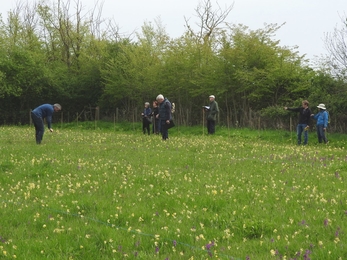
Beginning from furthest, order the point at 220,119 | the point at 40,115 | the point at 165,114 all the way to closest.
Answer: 1. the point at 220,119
2. the point at 165,114
3. the point at 40,115

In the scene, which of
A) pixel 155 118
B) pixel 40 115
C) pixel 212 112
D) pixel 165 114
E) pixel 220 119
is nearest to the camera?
pixel 40 115

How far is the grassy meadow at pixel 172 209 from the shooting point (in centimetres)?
579

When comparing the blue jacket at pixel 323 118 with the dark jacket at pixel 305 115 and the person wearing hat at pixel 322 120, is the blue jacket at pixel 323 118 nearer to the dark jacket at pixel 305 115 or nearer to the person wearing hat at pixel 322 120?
the person wearing hat at pixel 322 120

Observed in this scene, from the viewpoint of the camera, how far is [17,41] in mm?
54594

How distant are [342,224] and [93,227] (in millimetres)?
3836

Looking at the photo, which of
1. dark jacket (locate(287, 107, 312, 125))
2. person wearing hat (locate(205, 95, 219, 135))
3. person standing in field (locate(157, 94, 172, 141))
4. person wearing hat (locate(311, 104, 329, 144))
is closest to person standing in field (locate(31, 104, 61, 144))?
person standing in field (locate(157, 94, 172, 141))

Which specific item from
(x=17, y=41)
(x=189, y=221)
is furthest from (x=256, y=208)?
(x=17, y=41)

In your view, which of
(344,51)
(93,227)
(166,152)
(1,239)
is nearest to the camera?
(1,239)

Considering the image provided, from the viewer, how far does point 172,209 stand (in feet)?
25.4

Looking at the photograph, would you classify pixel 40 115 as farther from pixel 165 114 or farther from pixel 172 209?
pixel 172 209

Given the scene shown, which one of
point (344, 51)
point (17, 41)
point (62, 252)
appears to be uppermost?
point (17, 41)

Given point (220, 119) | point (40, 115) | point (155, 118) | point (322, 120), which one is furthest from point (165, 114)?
point (220, 119)

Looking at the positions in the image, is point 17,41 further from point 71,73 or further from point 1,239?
point 1,239

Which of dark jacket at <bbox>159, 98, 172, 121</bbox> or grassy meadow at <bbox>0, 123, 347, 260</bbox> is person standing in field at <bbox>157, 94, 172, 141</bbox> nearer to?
dark jacket at <bbox>159, 98, 172, 121</bbox>
